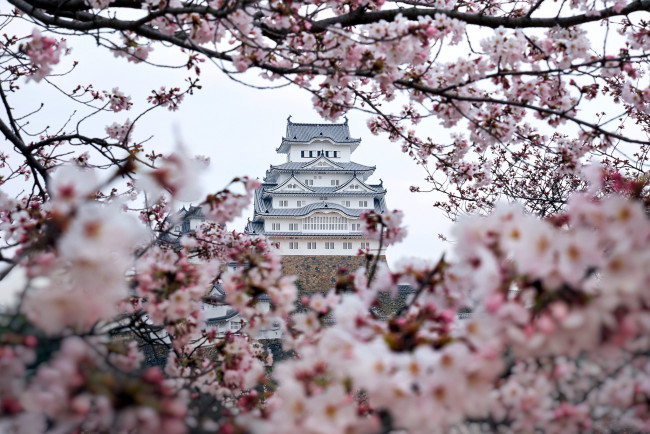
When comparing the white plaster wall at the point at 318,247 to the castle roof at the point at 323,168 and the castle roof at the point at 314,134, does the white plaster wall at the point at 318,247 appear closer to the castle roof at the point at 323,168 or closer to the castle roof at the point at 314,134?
the castle roof at the point at 323,168

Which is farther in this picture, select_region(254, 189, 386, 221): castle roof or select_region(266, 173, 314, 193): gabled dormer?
select_region(266, 173, 314, 193): gabled dormer

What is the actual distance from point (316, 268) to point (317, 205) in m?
3.18

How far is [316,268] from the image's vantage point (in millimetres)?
24375

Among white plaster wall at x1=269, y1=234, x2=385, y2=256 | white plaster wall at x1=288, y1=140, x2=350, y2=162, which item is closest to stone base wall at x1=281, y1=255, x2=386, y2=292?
white plaster wall at x1=269, y1=234, x2=385, y2=256

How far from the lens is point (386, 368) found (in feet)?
4.08

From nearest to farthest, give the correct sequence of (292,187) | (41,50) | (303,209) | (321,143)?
(41,50) → (303,209) → (292,187) → (321,143)

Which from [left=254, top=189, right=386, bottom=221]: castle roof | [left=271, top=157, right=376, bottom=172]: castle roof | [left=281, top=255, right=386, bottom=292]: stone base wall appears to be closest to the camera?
[left=281, top=255, right=386, bottom=292]: stone base wall

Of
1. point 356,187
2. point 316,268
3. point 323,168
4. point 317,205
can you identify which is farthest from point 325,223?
point 323,168

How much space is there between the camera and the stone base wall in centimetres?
2345

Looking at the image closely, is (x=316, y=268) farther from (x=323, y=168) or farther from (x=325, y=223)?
(x=323, y=168)

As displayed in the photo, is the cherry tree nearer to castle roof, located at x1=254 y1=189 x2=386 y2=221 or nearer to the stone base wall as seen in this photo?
the stone base wall

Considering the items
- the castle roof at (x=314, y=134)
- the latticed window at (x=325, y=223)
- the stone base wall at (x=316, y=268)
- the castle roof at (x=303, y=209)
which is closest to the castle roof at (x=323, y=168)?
the castle roof at (x=314, y=134)

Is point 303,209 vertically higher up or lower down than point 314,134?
lower down

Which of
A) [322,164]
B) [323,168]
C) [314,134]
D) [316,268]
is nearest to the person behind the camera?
[316,268]
